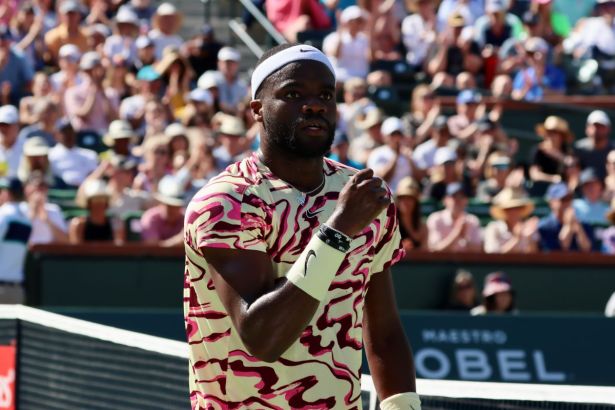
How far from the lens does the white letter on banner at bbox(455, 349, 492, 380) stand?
39.2ft

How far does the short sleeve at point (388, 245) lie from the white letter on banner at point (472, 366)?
26.4 ft

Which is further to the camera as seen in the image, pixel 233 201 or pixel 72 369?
pixel 72 369

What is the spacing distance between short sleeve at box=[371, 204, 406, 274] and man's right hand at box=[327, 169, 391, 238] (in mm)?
430

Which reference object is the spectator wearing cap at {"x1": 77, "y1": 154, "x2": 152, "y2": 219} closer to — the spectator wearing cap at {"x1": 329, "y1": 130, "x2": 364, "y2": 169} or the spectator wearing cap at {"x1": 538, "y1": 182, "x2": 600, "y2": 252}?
the spectator wearing cap at {"x1": 329, "y1": 130, "x2": 364, "y2": 169}

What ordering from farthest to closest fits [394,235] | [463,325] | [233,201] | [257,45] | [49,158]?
1. [257,45]
2. [49,158]
3. [463,325]
4. [394,235]
5. [233,201]

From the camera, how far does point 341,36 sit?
1658 cm

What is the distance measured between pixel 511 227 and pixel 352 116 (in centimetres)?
254

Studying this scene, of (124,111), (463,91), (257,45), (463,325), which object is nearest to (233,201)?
(463,325)

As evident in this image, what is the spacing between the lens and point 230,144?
14.1 meters

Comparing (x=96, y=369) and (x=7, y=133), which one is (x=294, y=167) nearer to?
(x=96, y=369)

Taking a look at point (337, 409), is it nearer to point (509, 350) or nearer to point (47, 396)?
point (47, 396)

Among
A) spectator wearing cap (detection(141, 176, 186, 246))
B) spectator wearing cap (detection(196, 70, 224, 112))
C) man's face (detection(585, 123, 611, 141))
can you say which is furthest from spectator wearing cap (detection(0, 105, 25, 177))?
man's face (detection(585, 123, 611, 141))

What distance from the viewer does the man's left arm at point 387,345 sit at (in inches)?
158

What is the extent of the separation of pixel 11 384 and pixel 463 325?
5242 mm
